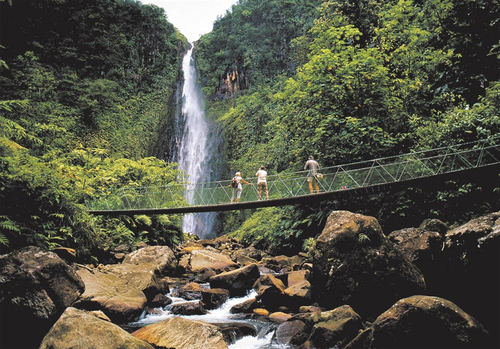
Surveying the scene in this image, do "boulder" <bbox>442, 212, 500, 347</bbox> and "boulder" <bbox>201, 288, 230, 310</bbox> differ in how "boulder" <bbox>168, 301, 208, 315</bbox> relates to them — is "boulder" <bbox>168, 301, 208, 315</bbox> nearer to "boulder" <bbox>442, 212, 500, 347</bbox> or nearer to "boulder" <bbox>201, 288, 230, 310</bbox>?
"boulder" <bbox>201, 288, 230, 310</bbox>

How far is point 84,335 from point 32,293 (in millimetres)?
1442

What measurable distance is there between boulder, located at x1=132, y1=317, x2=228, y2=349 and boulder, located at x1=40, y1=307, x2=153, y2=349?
42 cm

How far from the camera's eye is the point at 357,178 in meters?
8.95

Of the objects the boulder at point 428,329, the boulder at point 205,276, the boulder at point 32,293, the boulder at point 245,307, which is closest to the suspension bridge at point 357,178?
the boulder at point 205,276

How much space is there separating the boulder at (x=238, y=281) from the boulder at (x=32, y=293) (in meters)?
3.48

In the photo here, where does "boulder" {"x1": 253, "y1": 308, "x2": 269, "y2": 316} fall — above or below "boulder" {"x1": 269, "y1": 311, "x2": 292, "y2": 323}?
below

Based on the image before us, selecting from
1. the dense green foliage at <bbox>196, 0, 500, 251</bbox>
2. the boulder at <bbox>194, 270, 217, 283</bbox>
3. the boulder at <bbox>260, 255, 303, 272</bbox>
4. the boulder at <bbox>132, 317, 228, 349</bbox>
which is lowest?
the boulder at <bbox>260, 255, 303, 272</bbox>

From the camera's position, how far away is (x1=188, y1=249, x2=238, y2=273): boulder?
10.5 meters

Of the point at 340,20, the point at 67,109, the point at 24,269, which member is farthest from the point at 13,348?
the point at 67,109

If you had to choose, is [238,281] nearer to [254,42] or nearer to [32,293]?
[32,293]

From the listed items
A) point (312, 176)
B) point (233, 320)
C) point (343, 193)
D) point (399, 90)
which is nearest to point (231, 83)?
point (399, 90)

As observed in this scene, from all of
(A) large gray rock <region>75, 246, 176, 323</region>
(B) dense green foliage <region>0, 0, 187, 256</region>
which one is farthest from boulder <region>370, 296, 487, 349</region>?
(B) dense green foliage <region>0, 0, 187, 256</region>

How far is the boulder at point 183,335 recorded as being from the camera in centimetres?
438

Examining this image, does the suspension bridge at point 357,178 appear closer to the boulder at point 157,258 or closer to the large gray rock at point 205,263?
the boulder at point 157,258
